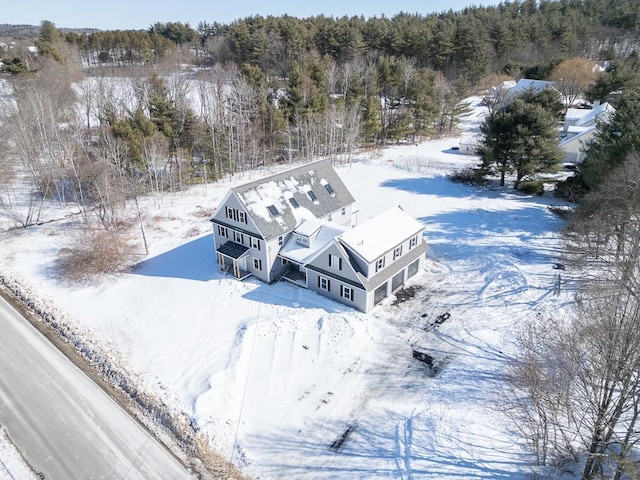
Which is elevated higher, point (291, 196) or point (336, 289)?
point (291, 196)

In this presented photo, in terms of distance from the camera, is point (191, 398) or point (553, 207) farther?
point (553, 207)

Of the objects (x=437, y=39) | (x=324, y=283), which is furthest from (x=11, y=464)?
(x=437, y=39)

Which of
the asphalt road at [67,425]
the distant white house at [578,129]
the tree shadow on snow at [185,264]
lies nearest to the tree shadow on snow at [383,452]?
the asphalt road at [67,425]

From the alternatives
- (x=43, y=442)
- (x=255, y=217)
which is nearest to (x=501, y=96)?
(x=255, y=217)

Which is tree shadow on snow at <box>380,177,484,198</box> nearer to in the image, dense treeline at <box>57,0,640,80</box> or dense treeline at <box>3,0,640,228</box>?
dense treeline at <box>3,0,640,228</box>

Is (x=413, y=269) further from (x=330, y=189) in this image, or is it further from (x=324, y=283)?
(x=330, y=189)

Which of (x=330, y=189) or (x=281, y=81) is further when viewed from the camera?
(x=281, y=81)

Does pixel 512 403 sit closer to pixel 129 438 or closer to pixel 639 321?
pixel 639 321

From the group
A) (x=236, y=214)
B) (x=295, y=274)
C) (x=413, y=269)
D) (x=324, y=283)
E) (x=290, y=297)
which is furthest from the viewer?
(x=413, y=269)
